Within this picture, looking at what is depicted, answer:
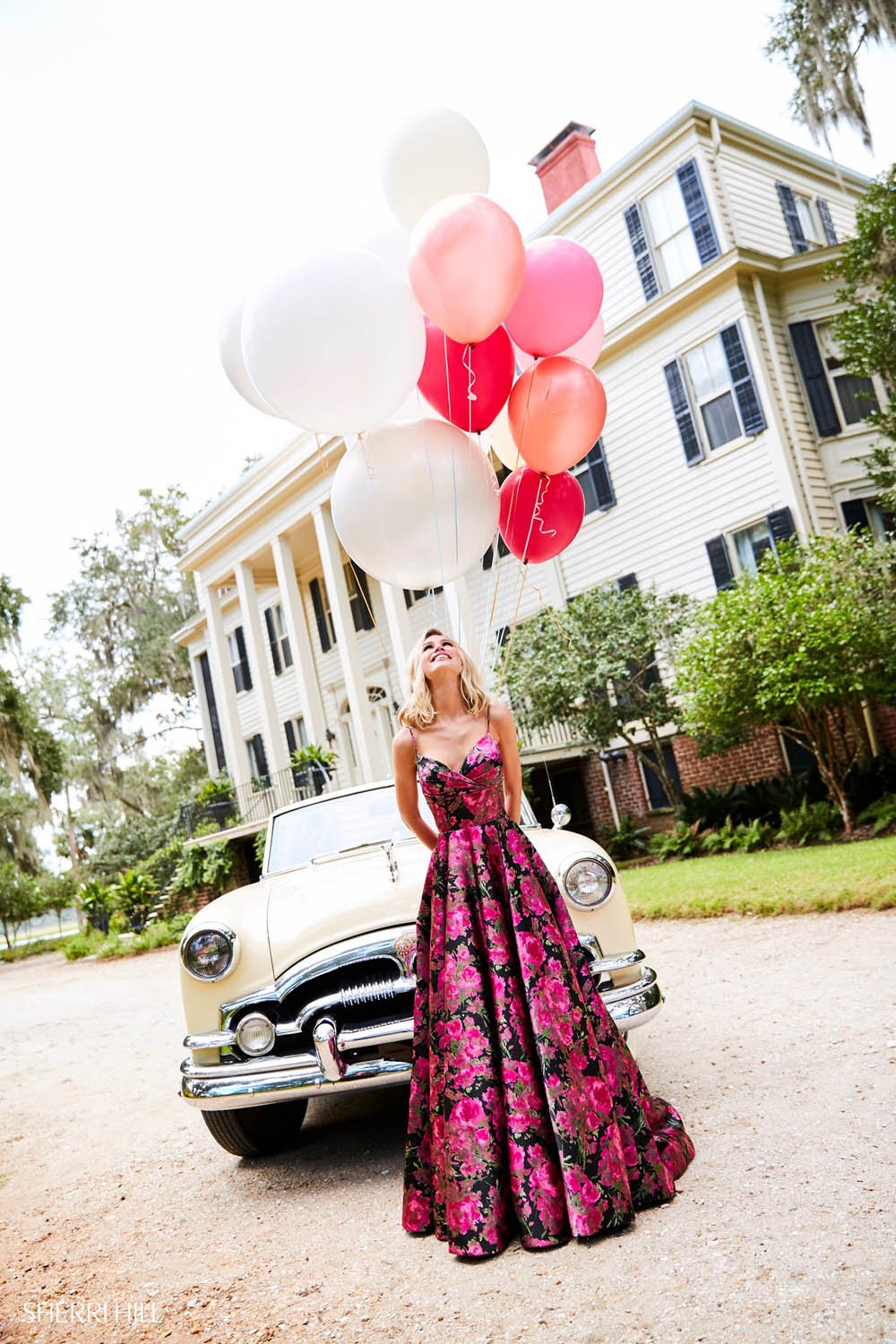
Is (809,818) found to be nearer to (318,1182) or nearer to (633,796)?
(633,796)

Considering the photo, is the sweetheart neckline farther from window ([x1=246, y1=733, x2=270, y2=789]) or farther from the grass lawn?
window ([x1=246, y1=733, x2=270, y2=789])

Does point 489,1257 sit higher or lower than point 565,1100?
lower

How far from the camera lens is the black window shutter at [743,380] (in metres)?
13.8

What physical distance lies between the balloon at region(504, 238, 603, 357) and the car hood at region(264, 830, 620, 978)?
2.09m

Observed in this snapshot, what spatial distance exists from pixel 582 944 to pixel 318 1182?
4.59ft

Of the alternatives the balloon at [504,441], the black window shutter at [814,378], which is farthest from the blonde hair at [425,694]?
the black window shutter at [814,378]

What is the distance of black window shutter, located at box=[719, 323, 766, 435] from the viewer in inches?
542

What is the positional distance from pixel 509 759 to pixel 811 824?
8948 mm

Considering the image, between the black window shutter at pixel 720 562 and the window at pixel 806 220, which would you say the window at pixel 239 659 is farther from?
the window at pixel 806 220

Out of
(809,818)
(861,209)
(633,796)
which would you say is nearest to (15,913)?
(633,796)

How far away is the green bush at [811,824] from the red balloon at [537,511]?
7.94 m

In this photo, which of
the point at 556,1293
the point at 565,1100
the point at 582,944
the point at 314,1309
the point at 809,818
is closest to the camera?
the point at 556,1293

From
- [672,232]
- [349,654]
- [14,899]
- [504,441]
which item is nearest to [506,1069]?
[504,441]

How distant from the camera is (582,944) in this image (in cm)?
372
